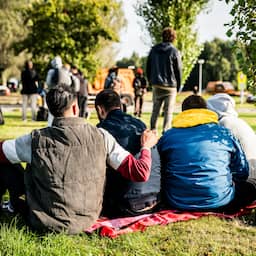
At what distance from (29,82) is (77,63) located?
1031 centimetres

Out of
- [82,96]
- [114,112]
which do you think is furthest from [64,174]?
[82,96]

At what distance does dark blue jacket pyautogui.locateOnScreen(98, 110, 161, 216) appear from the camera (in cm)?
420

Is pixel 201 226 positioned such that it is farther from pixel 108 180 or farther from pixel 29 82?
pixel 29 82

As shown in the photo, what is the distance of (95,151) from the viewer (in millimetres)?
3828

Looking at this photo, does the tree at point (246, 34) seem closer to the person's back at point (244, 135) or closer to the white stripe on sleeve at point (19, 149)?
the person's back at point (244, 135)

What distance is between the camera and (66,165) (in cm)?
375

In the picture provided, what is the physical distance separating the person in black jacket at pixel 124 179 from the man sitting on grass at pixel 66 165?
30 cm

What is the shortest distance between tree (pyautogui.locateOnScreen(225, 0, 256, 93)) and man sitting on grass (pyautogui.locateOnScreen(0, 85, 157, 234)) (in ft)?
4.30

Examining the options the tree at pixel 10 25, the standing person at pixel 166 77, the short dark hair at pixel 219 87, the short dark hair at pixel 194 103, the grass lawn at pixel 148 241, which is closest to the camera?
the grass lawn at pixel 148 241

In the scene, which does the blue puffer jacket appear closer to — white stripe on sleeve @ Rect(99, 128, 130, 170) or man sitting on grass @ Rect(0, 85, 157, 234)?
man sitting on grass @ Rect(0, 85, 157, 234)

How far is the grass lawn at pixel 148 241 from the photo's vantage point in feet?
11.7

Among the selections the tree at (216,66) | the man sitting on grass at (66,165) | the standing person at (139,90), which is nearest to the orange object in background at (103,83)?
the standing person at (139,90)

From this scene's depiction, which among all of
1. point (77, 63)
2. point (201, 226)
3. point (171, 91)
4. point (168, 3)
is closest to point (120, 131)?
point (201, 226)

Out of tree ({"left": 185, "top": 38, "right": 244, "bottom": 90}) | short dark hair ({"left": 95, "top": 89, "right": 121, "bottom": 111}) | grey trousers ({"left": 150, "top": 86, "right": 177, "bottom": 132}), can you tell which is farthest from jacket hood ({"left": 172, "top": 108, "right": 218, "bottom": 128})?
tree ({"left": 185, "top": 38, "right": 244, "bottom": 90})
